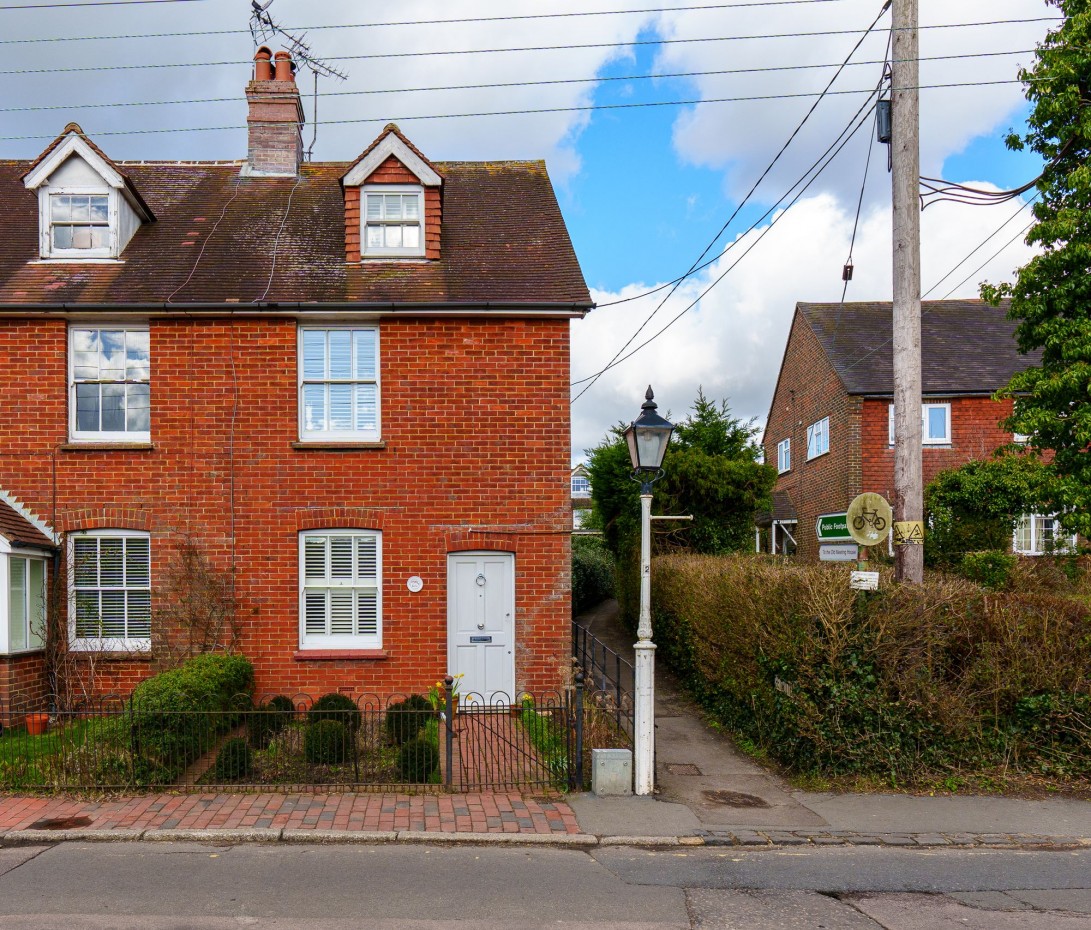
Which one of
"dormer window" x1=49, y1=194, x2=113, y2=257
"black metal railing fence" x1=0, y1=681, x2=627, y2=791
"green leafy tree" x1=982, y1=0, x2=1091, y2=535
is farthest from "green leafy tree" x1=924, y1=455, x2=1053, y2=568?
"dormer window" x1=49, y1=194, x2=113, y2=257

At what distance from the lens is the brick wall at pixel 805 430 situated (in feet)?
73.3

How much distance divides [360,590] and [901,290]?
27.1ft

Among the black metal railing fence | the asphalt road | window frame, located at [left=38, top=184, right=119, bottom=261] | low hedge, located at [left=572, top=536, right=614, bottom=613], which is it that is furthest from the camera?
low hedge, located at [left=572, top=536, right=614, bottom=613]

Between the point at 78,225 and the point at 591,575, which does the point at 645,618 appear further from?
the point at 591,575

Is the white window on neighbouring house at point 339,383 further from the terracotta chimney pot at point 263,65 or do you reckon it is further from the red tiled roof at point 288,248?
the terracotta chimney pot at point 263,65

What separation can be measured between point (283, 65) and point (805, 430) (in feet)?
59.1

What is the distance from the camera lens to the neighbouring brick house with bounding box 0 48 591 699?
40.4ft

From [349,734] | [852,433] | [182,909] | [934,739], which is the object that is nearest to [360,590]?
[349,734]

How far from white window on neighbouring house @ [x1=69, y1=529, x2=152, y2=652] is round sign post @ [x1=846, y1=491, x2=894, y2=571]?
381 inches

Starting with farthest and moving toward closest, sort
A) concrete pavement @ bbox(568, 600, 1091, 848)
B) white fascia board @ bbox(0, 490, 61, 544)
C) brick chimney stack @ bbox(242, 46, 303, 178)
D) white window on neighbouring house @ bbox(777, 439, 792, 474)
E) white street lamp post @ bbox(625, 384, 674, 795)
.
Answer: white window on neighbouring house @ bbox(777, 439, 792, 474) < brick chimney stack @ bbox(242, 46, 303, 178) < white fascia board @ bbox(0, 490, 61, 544) < white street lamp post @ bbox(625, 384, 674, 795) < concrete pavement @ bbox(568, 600, 1091, 848)

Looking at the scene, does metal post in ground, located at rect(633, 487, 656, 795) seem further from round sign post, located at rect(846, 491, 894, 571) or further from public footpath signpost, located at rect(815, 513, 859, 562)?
round sign post, located at rect(846, 491, 894, 571)

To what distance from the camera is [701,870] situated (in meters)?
7.05

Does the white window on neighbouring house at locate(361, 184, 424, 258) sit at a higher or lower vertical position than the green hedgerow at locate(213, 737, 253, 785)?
higher

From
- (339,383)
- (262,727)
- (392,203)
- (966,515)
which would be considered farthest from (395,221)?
(966,515)
